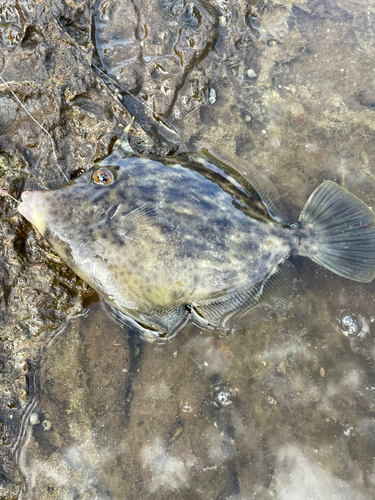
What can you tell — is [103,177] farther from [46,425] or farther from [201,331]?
[46,425]

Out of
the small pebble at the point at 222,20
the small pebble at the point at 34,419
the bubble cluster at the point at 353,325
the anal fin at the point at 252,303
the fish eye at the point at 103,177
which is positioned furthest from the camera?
the small pebble at the point at 222,20

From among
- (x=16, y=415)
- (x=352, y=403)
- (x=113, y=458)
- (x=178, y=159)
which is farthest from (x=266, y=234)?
(x=16, y=415)

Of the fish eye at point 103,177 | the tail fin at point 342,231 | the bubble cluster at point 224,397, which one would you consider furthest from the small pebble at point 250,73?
the bubble cluster at point 224,397

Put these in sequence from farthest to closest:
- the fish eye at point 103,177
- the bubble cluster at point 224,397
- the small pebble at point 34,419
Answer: the bubble cluster at point 224,397, the small pebble at point 34,419, the fish eye at point 103,177

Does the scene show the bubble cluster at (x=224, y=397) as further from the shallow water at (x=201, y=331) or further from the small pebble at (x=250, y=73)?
the small pebble at (x=250, y=73)

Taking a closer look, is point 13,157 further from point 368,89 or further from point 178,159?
point 368,89

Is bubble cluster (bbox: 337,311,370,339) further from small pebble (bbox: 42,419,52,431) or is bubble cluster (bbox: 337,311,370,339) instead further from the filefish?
small pebble (bbox: 42,419,52,431)

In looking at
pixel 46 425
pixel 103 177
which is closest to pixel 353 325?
pixel 103 177

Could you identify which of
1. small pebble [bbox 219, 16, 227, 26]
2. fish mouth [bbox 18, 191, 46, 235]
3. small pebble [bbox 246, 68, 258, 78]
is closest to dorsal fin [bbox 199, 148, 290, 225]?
small pebble [bbox 246, 68, 258, 78]
